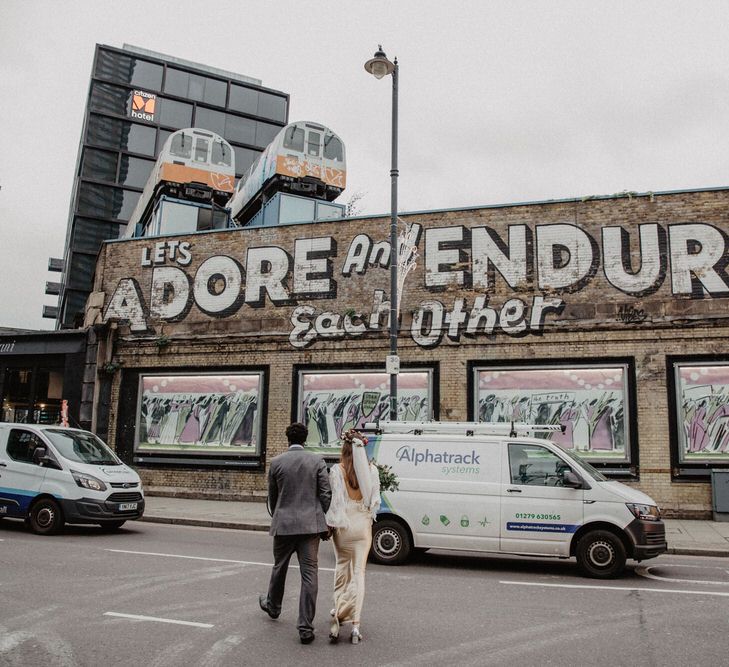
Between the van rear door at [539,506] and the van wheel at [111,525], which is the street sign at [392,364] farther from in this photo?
the van wheel at [111,525]

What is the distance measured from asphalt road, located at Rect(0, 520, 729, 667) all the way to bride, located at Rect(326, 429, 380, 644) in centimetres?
36

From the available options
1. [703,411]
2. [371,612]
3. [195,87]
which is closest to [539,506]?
[371,612]

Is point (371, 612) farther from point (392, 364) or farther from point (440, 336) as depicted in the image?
point (440, 336)

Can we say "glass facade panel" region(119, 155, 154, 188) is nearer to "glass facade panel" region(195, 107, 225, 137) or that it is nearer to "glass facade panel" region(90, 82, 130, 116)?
"glass facade panel" region(90, 82, 130, 116)

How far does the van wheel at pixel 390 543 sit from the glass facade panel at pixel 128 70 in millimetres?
58507

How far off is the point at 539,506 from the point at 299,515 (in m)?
4.50

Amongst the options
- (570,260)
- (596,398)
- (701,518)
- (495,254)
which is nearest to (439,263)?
(495,254)

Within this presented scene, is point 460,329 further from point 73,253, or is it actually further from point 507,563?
point 73,253

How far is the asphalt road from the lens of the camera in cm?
539

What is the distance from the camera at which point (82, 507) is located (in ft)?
37.6

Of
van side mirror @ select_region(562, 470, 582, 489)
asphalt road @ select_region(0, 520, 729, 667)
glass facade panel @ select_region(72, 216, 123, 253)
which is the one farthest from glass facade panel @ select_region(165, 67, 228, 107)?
van side mirror @ select_region(562, 470, 582, 489)

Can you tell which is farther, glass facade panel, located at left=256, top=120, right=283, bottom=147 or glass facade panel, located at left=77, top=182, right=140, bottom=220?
glass facade panel, located at left=256, top=120, right=283, bottom=147

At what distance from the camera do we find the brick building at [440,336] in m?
15.5

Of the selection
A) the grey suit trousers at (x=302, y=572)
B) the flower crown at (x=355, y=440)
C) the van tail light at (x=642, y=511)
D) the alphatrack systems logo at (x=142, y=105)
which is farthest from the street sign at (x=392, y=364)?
the alphatrack systems logo at (x=142, y=105)
